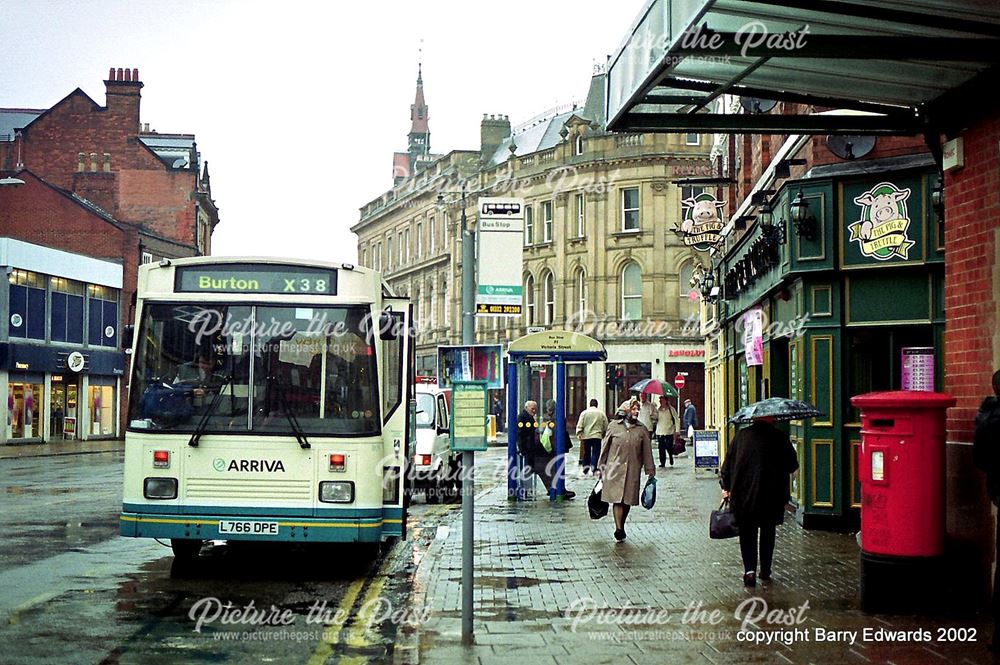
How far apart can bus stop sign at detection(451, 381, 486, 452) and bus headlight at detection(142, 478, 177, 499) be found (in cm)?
406

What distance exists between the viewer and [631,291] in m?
59.6

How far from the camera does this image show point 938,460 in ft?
33.4

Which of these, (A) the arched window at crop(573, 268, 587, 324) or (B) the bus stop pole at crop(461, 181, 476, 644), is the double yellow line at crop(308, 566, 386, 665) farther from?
(A) the arched window at crop(573, 268, 587, 324)

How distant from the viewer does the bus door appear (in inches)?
498

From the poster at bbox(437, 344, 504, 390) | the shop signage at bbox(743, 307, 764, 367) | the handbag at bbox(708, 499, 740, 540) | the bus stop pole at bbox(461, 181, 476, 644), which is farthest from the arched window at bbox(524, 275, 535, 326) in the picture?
the bus stop pole at bbox(461, 181, 476, 644)

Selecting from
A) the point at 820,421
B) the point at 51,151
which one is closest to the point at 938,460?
the point at 820,421

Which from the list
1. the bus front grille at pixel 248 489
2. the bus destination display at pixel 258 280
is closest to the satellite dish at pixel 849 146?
the bus destination display at pixel 258 280

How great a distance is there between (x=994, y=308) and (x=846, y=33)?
259 centimetres

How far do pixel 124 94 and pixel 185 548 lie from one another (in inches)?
2231

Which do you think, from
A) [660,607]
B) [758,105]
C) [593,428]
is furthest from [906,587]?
[593,428]

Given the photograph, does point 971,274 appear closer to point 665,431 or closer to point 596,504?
point 596,504

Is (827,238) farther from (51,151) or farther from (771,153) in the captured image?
(51,151)

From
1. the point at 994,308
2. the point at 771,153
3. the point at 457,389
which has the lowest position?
the point at 457,389

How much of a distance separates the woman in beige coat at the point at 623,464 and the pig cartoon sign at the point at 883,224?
3.73 meters
